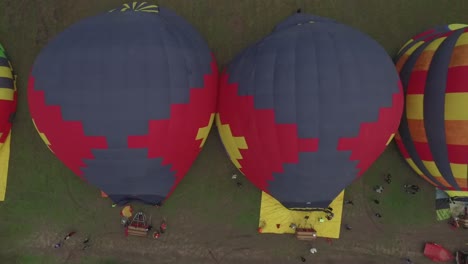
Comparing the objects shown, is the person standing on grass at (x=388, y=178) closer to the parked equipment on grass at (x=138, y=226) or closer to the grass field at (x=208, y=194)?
the grass field at (x=208, y=194)

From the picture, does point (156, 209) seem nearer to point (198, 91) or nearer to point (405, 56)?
point (198, 91)

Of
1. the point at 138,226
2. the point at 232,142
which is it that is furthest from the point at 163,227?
the point at 232,142

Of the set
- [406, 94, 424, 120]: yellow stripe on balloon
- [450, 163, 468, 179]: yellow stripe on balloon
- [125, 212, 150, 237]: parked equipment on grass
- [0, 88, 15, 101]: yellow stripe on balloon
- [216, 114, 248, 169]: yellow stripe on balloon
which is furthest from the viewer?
[125, 212, 150, 237]: parked equipment on grass

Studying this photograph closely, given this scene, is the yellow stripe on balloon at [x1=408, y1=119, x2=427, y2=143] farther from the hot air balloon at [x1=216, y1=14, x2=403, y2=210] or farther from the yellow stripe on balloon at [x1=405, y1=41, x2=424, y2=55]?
the yellow stripe on balloon at [x1=405, y1=41, x2=424, y2=55]

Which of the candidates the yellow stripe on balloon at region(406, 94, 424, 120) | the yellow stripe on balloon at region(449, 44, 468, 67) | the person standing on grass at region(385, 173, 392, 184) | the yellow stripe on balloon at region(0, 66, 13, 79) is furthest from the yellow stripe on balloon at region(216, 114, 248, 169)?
the yellow stripe on balloon at region(0, 66, 13, 79)

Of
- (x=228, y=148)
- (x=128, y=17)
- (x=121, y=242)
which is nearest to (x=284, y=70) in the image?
(x=228, y=148)

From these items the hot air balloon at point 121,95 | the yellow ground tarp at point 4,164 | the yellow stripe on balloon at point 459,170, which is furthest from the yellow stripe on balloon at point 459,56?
the yellow ground tarp at point 4,164
